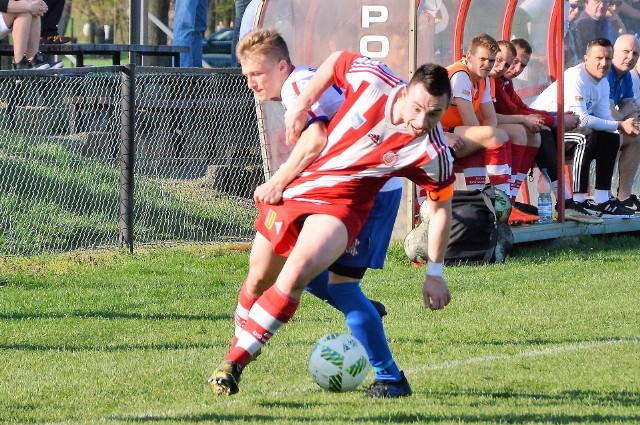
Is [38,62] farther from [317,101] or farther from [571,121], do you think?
[317,101]

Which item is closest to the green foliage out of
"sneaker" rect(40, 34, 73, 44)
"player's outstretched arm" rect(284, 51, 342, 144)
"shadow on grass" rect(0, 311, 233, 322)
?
"sneaker" rect(40, 34, 73, 44)

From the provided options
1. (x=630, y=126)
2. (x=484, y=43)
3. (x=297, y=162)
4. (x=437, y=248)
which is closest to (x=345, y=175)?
(x=297, y=162)

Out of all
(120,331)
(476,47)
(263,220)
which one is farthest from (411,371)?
(476,47)

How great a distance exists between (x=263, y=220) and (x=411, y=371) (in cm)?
140

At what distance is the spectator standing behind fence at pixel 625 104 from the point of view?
1327 centimetres

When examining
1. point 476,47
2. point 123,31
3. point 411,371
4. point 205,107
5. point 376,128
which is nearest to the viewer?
point 376,128

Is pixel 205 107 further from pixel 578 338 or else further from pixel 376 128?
pixel 376 128

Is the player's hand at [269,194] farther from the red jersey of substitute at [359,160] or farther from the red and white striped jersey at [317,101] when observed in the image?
the red and white striped jersey at [317,101]

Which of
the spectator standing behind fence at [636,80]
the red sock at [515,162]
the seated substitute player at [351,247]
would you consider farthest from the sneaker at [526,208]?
the seated substitute player at [351,247]

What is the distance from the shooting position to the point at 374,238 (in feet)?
19.5

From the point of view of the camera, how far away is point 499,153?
11.3 meters

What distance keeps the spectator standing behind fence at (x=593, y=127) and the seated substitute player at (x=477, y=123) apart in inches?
57.6

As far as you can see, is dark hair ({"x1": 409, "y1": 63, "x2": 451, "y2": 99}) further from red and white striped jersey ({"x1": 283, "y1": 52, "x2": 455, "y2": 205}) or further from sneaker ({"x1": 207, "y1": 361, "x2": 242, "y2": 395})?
sneaker ({"x1": 207, "y1": 361, "x2": 242, "y2": 395})

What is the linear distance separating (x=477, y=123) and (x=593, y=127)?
216 cm
